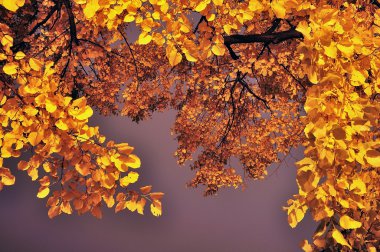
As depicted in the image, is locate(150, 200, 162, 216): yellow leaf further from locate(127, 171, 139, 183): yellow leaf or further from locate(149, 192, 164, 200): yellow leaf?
locate(127, 171, 139, 183): yellow leaf

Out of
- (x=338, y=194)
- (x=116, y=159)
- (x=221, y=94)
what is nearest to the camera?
(x=338, y=194)

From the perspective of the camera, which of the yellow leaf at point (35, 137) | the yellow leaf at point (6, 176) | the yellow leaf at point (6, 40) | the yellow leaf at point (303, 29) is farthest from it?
the yellow leaf at point (6, 40)

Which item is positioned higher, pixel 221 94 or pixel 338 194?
pixel 338 194

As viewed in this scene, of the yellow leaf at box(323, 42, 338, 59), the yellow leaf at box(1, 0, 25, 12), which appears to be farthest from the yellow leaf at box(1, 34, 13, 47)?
the yellow leaf at box(323, 42, 338, 59)

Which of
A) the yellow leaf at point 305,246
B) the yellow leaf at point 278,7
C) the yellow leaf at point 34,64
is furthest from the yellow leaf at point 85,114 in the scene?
the yellow leaf at point 305,246

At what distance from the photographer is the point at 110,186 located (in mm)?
4109

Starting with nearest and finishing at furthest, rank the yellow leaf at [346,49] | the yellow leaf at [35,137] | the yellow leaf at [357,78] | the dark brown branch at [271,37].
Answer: the yellow leaf at [346,49] < the yellow leaf at [357,78] < the yellow leaf at [35,137] < the dark brown branch at [271,37]

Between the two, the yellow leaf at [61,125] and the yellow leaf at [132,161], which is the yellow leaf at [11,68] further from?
the yellow leaf at [132,161]

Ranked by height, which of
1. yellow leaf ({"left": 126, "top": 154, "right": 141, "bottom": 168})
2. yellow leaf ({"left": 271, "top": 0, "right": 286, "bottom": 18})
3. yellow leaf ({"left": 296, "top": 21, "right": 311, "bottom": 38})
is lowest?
yellow leaf ({"left": 126, "top": 154, "right": 141, "bottom": 168})

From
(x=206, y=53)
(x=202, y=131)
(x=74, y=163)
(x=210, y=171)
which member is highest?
(x=206, y=53)

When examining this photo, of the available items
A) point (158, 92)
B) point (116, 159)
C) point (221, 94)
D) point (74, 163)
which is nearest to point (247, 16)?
point (116, 159)

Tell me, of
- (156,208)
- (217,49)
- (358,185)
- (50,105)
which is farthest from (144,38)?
(358,185)

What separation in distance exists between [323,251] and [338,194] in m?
1.43

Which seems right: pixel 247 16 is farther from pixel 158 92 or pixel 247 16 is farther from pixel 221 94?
pixel 158 92
